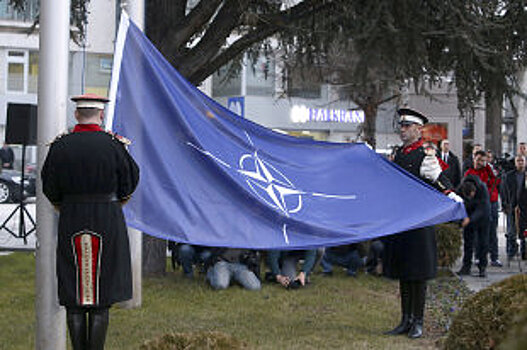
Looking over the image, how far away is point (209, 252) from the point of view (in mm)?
10938

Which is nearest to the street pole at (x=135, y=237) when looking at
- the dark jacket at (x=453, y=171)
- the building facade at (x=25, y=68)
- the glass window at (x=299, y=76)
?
the glass window at (x=299, y=76)

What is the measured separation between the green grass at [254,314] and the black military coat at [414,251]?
23.5 inches

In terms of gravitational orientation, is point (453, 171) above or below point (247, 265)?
above

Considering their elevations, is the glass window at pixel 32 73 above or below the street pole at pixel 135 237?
above

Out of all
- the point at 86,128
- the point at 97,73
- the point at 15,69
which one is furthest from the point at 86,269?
the point at 15,69

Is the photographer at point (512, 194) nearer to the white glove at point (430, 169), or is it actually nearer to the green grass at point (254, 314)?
the green grass at point (254, 314)

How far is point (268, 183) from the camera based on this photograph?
22.7ft

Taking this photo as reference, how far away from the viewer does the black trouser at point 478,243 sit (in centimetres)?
1262

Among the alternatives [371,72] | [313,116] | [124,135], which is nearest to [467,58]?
[371,72]

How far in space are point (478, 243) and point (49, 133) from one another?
Answer: 28.0 ft

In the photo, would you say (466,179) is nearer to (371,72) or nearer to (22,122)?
(371,72)

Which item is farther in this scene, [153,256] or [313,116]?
[313,116]

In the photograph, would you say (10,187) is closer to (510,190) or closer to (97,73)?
(97,73)

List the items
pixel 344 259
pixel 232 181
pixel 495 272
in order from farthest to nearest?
pixel 495 272 → pixel 344 259 → pixel 232 181
